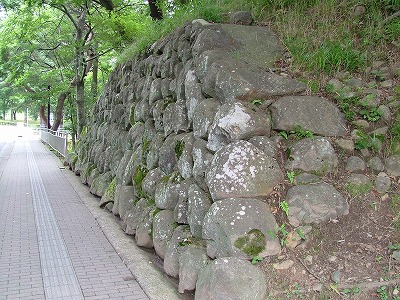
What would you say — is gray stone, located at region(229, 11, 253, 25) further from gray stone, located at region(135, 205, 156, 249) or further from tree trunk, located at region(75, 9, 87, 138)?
tree trunk, located at region(75, 9, 87, 138)

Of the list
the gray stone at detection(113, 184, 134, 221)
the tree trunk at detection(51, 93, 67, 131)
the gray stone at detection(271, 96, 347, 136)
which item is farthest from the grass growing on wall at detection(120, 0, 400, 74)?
the tree trunk at detection(51, 93, 67, 131)

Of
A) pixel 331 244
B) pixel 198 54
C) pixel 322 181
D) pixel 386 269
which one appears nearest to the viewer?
pixel 386 269

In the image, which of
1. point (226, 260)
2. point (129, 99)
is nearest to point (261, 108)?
point (226, 260)

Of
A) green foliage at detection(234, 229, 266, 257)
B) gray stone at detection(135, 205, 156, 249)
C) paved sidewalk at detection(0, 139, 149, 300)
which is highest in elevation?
green foliage at detection(234, 229, 266, 257)

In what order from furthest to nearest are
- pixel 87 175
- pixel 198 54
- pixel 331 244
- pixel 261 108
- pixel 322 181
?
pixel 87 175 < pixel 198 54 < pixel 261 108 < pixel 322 181 < pixel 331 244

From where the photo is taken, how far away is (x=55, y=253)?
538 cm

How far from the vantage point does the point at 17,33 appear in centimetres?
1659

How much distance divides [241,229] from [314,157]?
1.13 m

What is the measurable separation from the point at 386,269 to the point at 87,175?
8622mm

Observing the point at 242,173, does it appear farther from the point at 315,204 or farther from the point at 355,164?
the point at 355,164

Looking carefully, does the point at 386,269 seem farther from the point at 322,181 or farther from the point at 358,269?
the point at 322,181

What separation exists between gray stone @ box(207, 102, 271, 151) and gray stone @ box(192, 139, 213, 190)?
5.3 inches

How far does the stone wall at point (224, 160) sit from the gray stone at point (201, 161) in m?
0.01

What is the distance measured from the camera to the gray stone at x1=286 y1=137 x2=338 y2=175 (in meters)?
4.12
